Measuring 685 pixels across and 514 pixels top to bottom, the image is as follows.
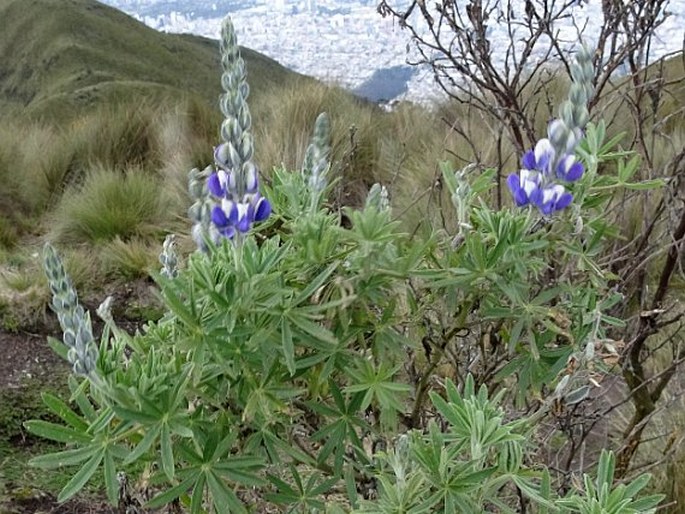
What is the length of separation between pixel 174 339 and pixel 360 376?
270 millimetres

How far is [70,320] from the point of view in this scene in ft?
3.01

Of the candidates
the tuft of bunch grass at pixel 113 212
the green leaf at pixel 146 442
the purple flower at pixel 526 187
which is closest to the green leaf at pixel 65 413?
the green leaf at pixel 146 442

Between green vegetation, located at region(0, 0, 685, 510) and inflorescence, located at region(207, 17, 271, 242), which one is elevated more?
inflorescence, located at region(207, 17, 271, 242)

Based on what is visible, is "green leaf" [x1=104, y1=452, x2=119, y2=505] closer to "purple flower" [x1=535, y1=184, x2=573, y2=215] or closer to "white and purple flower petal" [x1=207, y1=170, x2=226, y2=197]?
"white and purple flower petal" [x1=207, y1=170, x2=226, y2=197]

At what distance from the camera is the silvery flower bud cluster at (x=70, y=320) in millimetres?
894

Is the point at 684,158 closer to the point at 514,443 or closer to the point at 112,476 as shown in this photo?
the point at 514,443

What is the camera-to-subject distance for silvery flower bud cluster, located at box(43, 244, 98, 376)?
0.89 meters

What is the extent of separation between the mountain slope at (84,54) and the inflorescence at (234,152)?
1511cm

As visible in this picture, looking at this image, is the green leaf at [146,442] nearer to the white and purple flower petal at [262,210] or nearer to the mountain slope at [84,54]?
the white and purple flower petal at [262,210]

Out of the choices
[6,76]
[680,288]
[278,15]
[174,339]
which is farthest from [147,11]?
[174,339]

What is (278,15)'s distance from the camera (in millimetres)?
14312

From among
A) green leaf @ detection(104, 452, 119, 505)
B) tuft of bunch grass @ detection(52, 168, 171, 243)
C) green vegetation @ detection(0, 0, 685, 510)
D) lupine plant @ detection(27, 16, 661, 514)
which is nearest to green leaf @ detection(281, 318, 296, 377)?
lupine plant @ detection(27, 16, 661, 514)

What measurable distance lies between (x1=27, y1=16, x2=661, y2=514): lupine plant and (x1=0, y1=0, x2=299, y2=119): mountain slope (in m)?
15.0

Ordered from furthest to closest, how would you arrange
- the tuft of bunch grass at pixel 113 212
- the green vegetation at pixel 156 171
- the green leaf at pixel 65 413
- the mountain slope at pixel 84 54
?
the mountain slope at pixel 84 54 < the tuft of bunch grass at pixel 113 212 < the green vegetation at pixel 156 171 < the green leaf at pixel 65 413
